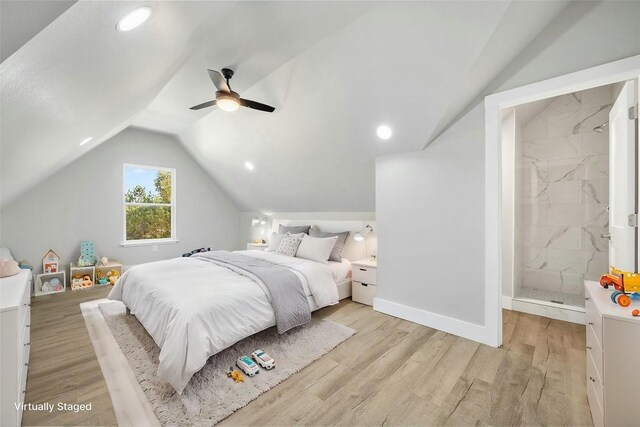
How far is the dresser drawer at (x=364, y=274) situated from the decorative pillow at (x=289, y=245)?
897mm

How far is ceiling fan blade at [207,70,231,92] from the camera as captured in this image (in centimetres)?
227

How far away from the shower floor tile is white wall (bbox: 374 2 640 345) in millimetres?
1384

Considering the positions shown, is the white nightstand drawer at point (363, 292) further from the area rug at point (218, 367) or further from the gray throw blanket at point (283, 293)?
the gray throw blanket at point (283, 293)

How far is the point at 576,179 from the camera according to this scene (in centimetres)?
334

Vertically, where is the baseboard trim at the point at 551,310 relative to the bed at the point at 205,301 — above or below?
below

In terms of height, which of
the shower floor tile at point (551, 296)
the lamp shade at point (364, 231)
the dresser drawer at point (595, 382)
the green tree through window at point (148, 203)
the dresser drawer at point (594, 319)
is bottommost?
the shower floor tile at point (551, 296)

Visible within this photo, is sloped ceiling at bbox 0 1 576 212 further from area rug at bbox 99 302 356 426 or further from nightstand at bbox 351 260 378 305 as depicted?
area rug at bbox 99 302 356 426

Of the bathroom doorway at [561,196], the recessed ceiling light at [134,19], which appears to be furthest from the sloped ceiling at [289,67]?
the bathroom doorway at [561,196]

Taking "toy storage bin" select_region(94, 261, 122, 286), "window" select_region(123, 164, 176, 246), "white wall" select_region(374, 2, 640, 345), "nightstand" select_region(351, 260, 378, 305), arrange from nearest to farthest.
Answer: "white wall" select_region(374, 2, 640, 345)
"nightstand" select_region(351, 260, 378, 305)
"toy storage bin" select_region(94, 261, 122, 286)
"window" select_region(123, 164, 176, 246)

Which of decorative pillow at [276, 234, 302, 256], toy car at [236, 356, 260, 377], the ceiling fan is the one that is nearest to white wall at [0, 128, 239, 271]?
decorative pillow at [276, 234, 302, 256]

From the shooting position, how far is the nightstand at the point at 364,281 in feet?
11.0

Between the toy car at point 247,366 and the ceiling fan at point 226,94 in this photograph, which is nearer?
the toy car at point 247,366

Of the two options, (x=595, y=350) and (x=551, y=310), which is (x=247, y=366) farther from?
(x=551, y=310)

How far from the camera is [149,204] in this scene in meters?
5.22
